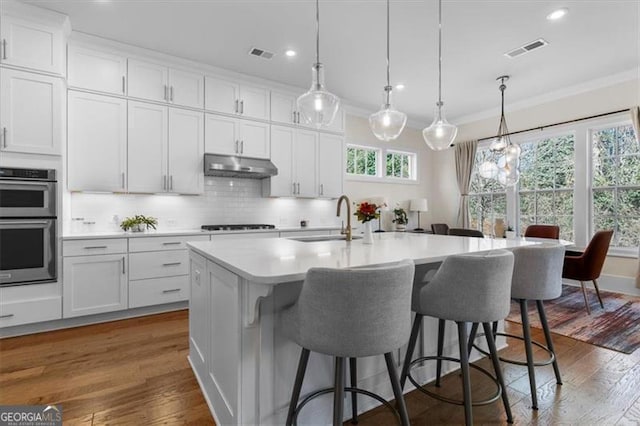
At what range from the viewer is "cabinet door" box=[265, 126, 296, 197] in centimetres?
460

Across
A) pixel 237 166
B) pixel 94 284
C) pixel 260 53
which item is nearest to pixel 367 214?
pixel 237 166

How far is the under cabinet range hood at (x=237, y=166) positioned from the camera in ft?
13.2

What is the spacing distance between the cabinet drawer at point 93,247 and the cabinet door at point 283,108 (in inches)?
99.6

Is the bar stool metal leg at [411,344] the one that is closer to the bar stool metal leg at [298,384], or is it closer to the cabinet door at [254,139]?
the bar stool metal leg at [298,384]

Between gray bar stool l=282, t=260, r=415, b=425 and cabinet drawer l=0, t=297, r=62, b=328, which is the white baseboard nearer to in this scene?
gray bar stool l=282, t=260, r=415, b=425

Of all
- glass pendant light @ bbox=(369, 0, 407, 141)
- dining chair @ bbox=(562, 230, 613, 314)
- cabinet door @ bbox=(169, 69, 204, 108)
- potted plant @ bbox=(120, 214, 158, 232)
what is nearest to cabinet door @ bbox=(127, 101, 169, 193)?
cabinet door @ bbox=(169, 69, 204, 108)

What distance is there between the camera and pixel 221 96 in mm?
4191

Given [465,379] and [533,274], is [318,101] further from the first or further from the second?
[465,379]

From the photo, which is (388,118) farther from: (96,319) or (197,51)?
(96,319)

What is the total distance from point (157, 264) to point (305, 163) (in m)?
2.47

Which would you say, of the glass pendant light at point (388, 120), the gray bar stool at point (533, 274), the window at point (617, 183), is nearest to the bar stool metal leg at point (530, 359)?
the gray bar stool at point (533, 274)

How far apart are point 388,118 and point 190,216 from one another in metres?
2.93

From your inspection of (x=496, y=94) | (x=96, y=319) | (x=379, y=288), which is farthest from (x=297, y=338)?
(x=496, y=94)

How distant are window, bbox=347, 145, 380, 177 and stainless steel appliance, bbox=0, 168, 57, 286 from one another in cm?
422
